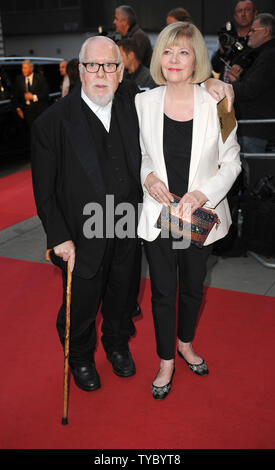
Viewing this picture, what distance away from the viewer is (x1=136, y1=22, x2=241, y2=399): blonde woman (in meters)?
2.25

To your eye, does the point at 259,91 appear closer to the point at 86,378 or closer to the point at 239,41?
the point at 239,41

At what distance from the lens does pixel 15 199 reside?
22.1 feet

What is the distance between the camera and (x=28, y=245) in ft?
16.7

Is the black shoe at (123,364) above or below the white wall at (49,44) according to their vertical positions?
above

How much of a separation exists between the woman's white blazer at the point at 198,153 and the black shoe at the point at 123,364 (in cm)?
83

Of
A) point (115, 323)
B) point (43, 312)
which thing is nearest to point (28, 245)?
point (43, 312)

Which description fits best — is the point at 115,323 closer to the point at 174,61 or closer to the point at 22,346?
the point at 22,346

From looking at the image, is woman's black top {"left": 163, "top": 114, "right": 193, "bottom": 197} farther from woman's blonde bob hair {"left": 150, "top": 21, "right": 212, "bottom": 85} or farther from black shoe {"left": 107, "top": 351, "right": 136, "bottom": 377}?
black shoe {"left": 107, "top": 351, "right": 136, "bottom": 377}

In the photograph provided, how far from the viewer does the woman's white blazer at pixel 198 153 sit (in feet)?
7.57

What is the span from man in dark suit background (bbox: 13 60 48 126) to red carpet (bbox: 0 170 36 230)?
1.29 metres

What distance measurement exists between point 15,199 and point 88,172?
15.3 feet

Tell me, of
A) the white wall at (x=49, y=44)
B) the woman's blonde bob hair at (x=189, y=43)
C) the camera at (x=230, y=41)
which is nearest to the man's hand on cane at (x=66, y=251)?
the woman's blonde bob hair at (x=189, y=43)

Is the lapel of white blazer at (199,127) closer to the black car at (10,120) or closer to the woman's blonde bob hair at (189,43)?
the woman's blonde bob hair at (189,43)

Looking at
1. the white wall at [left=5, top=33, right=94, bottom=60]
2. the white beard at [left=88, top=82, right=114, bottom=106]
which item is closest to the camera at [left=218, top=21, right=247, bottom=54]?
the white beard at [left=88, top=82, right=114, bottom=106]
